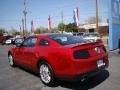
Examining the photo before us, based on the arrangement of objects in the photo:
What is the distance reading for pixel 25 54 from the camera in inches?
337

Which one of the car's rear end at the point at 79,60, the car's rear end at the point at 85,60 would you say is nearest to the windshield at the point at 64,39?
the car's rear end at the point at 79,60

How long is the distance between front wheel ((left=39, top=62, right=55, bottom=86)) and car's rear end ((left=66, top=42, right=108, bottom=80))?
35.4 inches

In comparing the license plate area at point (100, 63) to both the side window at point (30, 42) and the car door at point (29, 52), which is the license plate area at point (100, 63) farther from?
the side window at point (30, 42)

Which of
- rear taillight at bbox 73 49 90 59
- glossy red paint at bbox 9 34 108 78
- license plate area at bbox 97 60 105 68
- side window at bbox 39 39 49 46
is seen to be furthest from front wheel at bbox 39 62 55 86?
license plate area at bbox 97 60 105 68

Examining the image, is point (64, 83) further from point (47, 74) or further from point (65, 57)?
point (65, 57)

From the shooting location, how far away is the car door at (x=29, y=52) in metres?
7.91

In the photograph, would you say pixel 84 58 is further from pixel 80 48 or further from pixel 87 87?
pixel 87 87

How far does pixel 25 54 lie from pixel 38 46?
112cm

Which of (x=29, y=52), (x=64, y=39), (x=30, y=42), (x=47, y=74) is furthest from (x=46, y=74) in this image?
(x=30, y=42)

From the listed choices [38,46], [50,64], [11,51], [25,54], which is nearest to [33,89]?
[50,64]

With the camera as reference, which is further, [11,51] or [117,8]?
[117,8]

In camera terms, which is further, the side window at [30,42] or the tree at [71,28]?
the tree at [71,28]

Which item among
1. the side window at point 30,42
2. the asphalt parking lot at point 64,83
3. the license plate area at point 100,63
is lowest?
the asphalt parking lot at point 64,83

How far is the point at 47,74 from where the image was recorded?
709 cm
